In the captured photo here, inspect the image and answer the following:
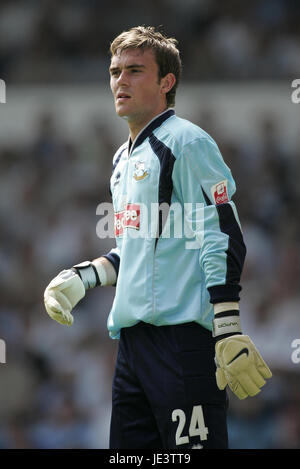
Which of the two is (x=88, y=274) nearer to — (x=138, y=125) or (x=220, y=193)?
(x=138, y=125)

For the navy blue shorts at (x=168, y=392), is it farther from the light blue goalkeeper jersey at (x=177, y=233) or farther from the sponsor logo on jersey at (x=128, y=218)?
the sponsor logo on jersey at (x=128, y=218)

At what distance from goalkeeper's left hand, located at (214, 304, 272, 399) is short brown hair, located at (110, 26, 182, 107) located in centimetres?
101

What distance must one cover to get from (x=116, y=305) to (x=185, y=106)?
5572 millimetres

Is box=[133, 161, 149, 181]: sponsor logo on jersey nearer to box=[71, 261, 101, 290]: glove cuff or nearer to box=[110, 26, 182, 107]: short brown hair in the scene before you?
box=[110, 26, 182, 107]: short brown hair

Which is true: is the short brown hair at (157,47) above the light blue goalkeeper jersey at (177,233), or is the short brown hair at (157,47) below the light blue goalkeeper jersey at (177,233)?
above

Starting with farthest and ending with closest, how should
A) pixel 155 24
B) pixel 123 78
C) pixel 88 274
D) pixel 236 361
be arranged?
1. pixel 155 24
2. pixel 88 274
3. pixel 123 78
4. pixel 236 361

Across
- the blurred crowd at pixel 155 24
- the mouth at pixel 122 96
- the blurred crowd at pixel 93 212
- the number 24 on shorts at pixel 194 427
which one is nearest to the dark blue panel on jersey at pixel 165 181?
the mouth at pixel 122 96

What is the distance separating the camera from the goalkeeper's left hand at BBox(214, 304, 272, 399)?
2.75 meters

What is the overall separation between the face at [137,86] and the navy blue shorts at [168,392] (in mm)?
816

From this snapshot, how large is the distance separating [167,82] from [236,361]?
1170 millimetres

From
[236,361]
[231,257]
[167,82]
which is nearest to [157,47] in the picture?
[167,82]

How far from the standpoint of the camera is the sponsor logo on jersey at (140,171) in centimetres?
306

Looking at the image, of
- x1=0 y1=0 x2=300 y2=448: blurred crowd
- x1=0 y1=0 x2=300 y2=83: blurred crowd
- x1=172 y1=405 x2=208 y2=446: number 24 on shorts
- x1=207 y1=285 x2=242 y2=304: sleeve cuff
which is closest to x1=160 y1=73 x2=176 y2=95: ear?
x1=207 y1=285 x2=242 y2=304: sleeve cuff

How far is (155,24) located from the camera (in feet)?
30.5
